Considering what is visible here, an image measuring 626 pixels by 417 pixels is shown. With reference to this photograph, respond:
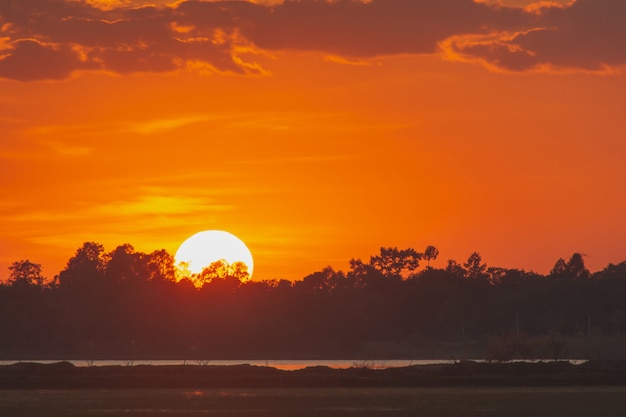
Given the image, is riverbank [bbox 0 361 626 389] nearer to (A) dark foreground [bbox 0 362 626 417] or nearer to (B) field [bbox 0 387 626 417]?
(A) dark foreground [bbox 0 362 626 417]

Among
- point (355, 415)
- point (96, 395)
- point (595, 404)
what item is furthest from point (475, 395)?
point (96, 395)

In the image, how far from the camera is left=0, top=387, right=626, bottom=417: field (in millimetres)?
70750

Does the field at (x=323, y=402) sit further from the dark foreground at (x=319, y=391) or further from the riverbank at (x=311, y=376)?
the riverbank at (x=311, y=376)

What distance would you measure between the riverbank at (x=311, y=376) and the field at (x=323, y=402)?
3406 millimetres

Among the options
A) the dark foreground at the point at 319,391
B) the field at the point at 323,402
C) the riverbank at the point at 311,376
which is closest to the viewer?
the field at the point at 323,402

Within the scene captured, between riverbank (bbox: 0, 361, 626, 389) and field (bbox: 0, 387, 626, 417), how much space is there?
341 centimetres

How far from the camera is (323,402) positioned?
79188mm

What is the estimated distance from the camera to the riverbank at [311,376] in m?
95.9

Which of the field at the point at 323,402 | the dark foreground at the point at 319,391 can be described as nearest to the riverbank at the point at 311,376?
the dark foreground at the point at 319,391

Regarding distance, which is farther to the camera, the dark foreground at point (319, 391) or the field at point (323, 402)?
the dark foreground at point (319, 391)

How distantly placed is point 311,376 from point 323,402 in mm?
18471

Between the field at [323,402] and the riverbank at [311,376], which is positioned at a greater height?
the riverbank at [311,376]

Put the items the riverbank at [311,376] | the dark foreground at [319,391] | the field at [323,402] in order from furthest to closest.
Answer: the riverbank at [311,376], the dark foreground at [319,391], the field at [323,402]

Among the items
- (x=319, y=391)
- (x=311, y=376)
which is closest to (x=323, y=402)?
(x=319, y=391)
